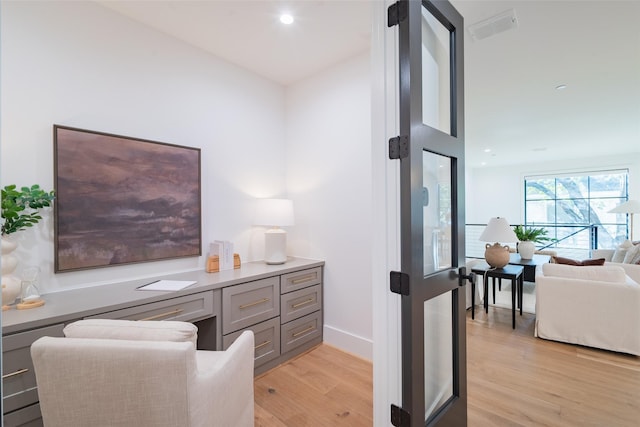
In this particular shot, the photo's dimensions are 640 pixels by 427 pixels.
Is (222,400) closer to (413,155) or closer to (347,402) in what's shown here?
(347,402)

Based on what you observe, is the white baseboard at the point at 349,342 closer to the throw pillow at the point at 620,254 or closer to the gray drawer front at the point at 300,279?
the gray drawer front at the point at 300,279

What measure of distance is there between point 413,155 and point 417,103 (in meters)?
0.25

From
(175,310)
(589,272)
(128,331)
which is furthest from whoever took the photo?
(589,272)

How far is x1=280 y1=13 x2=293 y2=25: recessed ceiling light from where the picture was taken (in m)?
2.30

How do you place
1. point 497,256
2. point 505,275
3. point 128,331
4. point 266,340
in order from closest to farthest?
point 128,331
point 266,340
point 505,275
point 497,256

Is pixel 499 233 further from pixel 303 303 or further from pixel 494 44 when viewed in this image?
pixel 303 303

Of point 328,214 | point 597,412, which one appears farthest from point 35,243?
point 597,412

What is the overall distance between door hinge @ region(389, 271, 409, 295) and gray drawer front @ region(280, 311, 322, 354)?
154cm

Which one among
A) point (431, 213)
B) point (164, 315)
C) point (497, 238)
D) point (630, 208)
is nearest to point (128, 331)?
point (164, 315)

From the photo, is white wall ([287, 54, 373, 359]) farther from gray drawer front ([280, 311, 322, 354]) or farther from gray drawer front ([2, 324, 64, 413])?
gray drawer front ([2, 324, 64, 413])

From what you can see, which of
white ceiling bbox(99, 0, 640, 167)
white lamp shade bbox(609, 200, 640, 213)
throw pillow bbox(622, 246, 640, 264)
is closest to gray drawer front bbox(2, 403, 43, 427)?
white ceiling bbox(99, 0, 640, 167)

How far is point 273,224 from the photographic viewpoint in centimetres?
290

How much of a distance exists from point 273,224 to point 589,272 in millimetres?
3043

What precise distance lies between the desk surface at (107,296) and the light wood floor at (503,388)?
84 centimetres
